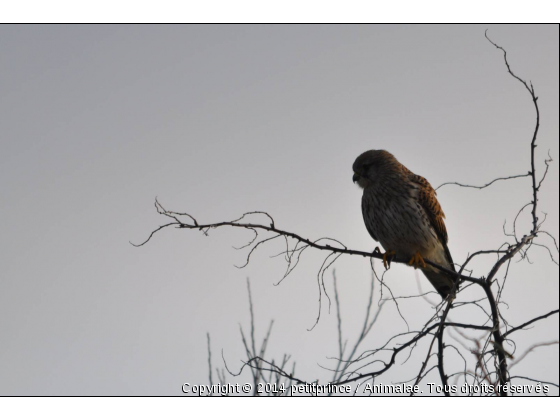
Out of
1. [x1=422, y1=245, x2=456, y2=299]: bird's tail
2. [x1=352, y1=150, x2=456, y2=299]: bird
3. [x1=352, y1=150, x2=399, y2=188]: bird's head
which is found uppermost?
[x1=352, y1=150, x2=399, y2=188]: bird's head

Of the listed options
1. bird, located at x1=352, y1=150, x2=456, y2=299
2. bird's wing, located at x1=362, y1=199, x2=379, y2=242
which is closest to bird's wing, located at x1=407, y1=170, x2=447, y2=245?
bird, located at x1=352, y1=150, x2=456, y2=299

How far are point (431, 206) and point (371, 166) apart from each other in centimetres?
83

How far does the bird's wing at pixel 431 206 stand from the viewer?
223 inches

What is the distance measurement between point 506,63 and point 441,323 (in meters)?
1.58

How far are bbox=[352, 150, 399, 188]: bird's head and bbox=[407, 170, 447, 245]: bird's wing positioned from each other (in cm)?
29

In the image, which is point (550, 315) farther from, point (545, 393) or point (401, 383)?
point (401, 383)

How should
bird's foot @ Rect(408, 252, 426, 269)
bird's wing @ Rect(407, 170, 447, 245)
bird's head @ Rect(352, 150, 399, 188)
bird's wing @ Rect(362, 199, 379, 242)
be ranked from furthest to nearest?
bird's head @ Rect(352, 150, 399, 188), bird's wing @ Rect(362, 199, 379, 242), bird's wing @ Rect(407, 170, 447, 245), bird's foot @ Rect(408, 252, 426, 269)

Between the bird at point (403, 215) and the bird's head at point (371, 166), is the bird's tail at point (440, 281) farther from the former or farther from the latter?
the bird's head at point (371, 166)

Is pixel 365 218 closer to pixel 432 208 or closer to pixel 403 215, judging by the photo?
pixel 403 215

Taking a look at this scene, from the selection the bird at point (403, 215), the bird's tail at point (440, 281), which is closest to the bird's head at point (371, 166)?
the bird at point (403, 215)

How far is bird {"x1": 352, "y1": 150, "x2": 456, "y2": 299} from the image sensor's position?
17.9ft

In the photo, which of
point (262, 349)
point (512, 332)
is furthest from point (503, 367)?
point (262, 349)

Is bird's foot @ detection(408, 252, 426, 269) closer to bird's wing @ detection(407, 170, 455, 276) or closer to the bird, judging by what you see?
the bird

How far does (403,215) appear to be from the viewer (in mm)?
5465
